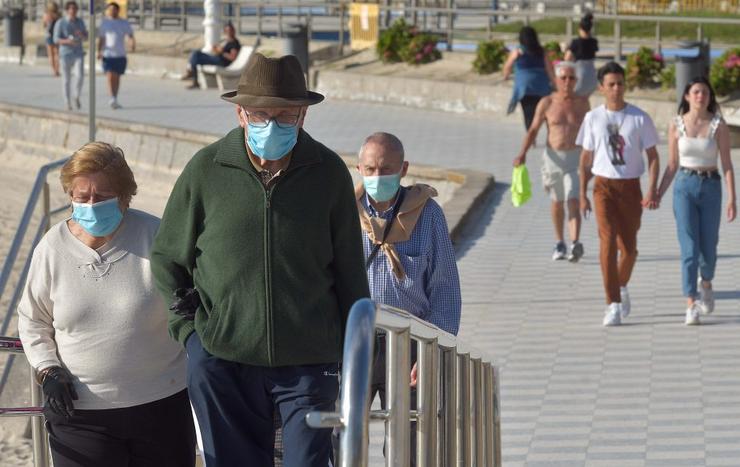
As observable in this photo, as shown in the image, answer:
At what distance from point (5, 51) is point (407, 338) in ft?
116

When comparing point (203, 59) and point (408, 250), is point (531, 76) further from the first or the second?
point (408, 250)

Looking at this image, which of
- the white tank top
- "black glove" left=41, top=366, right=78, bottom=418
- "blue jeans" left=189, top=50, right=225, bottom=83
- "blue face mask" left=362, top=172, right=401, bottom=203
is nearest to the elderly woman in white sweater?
"black glove" left=41, top=366, right=78, bottom=418

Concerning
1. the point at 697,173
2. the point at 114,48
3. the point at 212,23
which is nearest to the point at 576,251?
the point at 697,173

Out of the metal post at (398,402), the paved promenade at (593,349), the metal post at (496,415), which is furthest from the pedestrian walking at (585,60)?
the metal post at (398,402)

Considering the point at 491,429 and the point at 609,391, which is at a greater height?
the point at 491,429

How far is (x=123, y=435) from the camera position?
15.6 ft

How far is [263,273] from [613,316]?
20.6 ft

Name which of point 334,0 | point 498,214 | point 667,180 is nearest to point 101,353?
point 667,180

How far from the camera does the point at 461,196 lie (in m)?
15.1

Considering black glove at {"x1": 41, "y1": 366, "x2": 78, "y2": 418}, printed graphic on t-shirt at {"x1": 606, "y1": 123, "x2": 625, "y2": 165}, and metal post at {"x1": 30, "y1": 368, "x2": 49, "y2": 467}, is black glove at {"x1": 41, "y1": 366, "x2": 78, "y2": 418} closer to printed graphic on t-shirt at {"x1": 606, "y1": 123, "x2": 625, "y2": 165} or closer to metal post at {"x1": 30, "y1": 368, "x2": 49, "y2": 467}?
metal post at {"x1": 30, "y1": 368, "x2": 49, "y2": 467}

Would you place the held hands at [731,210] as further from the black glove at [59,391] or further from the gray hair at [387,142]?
the black glove at [59,391]

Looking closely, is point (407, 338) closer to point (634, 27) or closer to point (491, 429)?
point (491, 429)

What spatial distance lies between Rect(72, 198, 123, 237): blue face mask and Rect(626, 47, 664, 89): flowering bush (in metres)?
17.8

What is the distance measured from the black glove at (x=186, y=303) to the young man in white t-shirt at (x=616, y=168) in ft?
19.6
